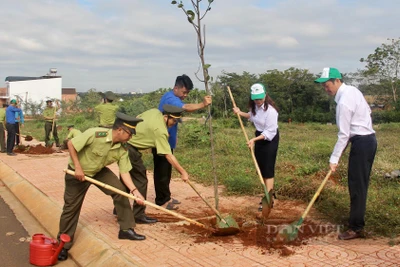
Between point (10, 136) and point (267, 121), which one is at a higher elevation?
point (267, 121)

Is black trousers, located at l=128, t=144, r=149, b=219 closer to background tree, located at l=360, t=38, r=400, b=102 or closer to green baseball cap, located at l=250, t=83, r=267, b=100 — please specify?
green baseball cap, located at l=250, t=83, r=267, b=100

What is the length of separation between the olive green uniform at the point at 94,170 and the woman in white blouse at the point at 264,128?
176 cm

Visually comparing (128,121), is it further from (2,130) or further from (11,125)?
(2,130)

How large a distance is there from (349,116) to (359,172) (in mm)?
588

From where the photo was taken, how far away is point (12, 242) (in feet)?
17.0

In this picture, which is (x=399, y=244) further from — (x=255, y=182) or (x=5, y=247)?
(x=5, y=247)

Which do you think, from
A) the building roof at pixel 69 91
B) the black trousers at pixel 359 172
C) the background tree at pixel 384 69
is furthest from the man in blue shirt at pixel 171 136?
the building roof at pixel 69 91

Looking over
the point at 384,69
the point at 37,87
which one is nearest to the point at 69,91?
the point at 37,87

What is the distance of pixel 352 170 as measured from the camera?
4426mm

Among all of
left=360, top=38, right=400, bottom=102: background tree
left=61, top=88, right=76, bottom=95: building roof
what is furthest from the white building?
left=360, top=38, right=400, bottom=102: background tree

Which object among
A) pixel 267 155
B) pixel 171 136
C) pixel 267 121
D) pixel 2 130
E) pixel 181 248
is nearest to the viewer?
pixel 181 248

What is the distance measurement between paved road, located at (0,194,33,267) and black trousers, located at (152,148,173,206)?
173 centimetres

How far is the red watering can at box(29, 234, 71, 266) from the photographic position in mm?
4301

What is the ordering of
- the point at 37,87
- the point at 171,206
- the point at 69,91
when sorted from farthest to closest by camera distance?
the point at 69,91 → the point at 37,87 → the point at 171,206
